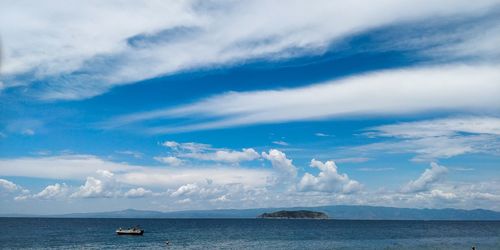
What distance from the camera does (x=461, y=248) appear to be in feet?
334

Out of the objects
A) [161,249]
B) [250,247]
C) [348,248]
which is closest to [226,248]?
[250,247]

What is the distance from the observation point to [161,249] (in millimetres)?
97625

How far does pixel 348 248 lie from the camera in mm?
100312

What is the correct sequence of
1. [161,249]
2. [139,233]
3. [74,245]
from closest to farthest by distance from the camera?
[161,249]
[74,245]
[139,233]

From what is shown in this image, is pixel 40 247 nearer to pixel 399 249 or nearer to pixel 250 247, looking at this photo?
pixel 250 247

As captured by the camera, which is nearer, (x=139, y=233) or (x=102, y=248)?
(x=102, y=248)

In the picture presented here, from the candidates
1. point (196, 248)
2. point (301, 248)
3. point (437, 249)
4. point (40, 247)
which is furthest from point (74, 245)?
point (437, 249)

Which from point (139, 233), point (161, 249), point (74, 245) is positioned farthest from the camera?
point (139, 233)

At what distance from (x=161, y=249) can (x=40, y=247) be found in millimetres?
28591

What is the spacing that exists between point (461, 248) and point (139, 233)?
3745 inches

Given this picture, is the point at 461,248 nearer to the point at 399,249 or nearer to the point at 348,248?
the point at 399,249

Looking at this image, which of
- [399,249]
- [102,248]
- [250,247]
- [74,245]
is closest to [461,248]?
[399,249]

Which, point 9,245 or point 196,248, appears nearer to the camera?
point 196,248

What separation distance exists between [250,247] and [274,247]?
223 inches
